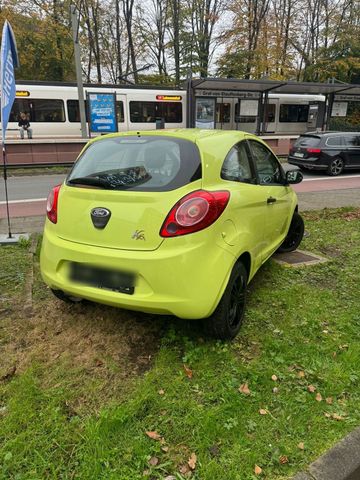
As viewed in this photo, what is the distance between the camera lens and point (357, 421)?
7.66 ft

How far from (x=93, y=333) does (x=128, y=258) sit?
2.85ft

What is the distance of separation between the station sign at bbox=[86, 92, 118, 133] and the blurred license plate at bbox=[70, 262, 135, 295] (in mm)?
17737

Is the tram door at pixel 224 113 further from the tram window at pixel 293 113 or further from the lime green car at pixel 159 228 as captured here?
A: the lime green car at pixel 159 228

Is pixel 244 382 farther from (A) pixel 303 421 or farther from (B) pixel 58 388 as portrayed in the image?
(B) pixel 58 388

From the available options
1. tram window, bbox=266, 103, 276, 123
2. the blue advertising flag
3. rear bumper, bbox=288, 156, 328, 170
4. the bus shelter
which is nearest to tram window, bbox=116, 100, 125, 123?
the bus shelter

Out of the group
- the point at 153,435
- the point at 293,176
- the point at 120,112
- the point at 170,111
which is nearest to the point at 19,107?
the point at 120,112

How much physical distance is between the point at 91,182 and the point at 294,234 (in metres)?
3.20

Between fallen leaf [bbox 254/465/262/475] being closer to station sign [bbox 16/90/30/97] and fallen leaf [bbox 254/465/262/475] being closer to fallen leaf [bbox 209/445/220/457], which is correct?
fallen leaf [bbox 209/445/220/457]

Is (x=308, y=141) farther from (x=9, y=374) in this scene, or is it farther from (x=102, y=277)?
(x=9, y=374)

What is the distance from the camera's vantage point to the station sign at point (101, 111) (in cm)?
1948

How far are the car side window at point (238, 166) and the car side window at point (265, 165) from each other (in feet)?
0.74

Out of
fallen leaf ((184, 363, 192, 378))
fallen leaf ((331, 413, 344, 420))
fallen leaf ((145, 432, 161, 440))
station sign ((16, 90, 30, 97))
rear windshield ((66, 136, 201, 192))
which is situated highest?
station sign ((16, 90, 30, 97))

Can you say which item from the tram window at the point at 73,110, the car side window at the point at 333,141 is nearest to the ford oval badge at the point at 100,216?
the car side window at the point at 333,141

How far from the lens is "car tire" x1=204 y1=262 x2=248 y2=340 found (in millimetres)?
2844
